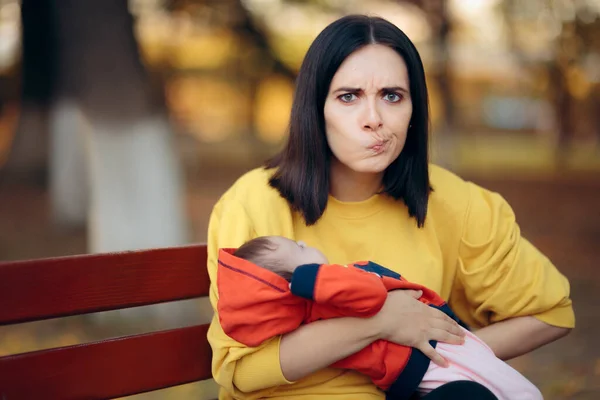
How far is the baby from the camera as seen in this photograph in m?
1.99

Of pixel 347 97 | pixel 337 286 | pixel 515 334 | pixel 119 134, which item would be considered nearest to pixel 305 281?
pixel 337 286

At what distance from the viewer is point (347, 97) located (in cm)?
238

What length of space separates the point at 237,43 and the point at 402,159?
1073 cm

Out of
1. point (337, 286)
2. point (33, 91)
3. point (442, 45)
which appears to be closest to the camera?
point (337, 286)

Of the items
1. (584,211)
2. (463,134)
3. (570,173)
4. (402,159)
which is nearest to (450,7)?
(584,211)

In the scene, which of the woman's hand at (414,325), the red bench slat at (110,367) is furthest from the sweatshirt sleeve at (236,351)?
the woman's hand at (414,325)

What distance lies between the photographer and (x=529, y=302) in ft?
8.21

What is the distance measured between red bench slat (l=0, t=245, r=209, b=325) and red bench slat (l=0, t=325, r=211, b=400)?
0.12 meters

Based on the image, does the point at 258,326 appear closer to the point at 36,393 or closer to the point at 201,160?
the point at 36,393

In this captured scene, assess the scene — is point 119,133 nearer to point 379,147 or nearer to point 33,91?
point 379,147

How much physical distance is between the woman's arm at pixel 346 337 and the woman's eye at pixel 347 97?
0.68 meters

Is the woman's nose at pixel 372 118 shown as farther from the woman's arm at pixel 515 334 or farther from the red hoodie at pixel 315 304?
the woman's arm at pixel 515 334

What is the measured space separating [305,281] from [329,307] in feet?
0.71

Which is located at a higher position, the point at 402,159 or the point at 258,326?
the point at 402,159
